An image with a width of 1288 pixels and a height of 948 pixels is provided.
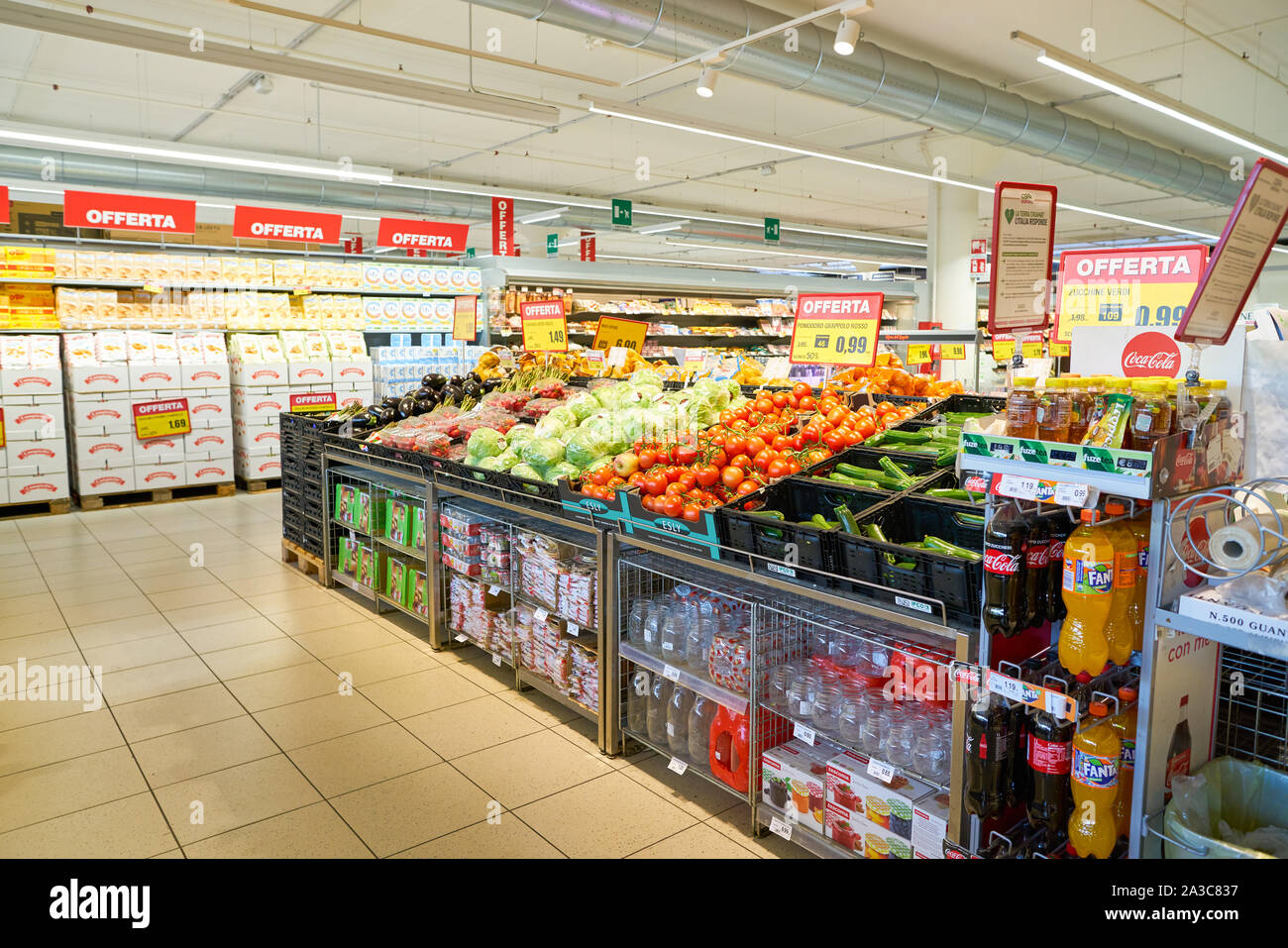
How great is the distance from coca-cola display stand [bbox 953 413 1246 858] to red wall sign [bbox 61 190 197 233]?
317 inches

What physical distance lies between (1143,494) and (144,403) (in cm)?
961

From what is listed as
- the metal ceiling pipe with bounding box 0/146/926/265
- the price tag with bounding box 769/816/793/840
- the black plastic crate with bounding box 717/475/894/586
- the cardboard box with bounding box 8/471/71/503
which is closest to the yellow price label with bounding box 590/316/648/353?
the black plastic crate with bounding box 717/475/894/586

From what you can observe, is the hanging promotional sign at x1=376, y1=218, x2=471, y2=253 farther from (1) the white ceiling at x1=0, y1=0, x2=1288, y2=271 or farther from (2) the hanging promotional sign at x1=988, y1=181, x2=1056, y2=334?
(2) the hanging promotional sign at x1=988, y1=181, x2=1056, y2=334

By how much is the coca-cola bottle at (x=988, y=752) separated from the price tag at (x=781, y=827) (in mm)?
843

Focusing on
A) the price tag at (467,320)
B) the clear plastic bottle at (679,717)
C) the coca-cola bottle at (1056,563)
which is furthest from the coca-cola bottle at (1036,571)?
the price tag at (467,320)

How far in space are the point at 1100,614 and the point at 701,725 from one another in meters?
1.82

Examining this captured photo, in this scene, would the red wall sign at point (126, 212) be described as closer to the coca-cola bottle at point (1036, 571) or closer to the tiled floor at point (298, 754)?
the tiled floor at point (298, 754)

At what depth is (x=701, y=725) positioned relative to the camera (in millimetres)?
3404

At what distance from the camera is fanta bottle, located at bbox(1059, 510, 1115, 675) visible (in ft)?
6.18

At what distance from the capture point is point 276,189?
11.8m

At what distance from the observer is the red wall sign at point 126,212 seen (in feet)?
24.3

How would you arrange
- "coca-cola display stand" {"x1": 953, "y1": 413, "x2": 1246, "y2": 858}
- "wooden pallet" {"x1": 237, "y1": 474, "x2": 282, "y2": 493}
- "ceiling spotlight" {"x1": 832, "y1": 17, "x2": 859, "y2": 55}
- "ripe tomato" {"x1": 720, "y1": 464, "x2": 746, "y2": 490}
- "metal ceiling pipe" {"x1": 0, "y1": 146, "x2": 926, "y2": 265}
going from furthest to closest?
Result: 1. "metal ceiling pipe" {"x1": 0, "y1": 146, "x2": 926, "y2": 265}
2. "wooden pallet" {"x1": 237, "y1": 474, "x2": 282, "y2": 493}
3. "ceiling spotlight" {"x1": 832, "y1": 17, "x2": 859, "y2": 55}
4. "ripe tomato" {"x1": 720, "y1": 464, "x2": 746, "y2": 490}
5. "coca-cola display stand" {"x1": 953, "y1": 413, "x2": 1246, "y2": 858}

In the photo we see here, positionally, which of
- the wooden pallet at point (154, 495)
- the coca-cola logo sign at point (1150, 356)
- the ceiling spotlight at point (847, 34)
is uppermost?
the ceiling spotlight at point (847, 34)
